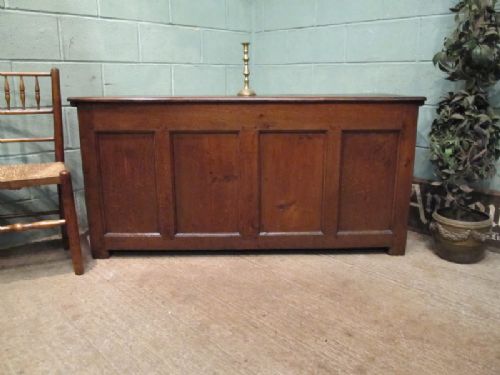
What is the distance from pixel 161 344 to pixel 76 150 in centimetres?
138

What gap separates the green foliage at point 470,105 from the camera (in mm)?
1817

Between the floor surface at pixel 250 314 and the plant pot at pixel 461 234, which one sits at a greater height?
the plant pot at pixel 461 234

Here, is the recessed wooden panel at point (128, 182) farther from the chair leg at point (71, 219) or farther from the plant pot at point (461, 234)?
the plant pot at point (461, 234)

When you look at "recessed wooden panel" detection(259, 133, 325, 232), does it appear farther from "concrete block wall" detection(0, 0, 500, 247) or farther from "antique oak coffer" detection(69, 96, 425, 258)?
"concrete block wall" detection(0, 0, 500, 247)

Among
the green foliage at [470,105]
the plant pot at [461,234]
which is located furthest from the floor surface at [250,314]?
the green foliage at [470,105]

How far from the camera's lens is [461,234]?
6.39 feet

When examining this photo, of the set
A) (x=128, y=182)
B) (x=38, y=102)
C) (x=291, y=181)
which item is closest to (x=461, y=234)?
(x=291, y=181)

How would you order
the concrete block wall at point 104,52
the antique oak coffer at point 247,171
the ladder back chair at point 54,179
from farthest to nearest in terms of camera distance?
the concrete block wall at point 104,52, the antique oak coffer at point 247,171, the ladder back chair at point 54,179

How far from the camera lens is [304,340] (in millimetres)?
1435

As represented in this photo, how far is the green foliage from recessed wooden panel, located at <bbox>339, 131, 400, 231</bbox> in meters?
0.24

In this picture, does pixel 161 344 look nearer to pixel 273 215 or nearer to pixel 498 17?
pixel 273 215

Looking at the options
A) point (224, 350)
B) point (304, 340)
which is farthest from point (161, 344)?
point (304, 340)

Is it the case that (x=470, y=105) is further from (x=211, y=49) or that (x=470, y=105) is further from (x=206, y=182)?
(x=211, y=49)

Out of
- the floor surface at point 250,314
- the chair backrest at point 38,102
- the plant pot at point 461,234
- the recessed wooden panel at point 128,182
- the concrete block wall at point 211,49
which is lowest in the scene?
the floor surface at point 250,314
